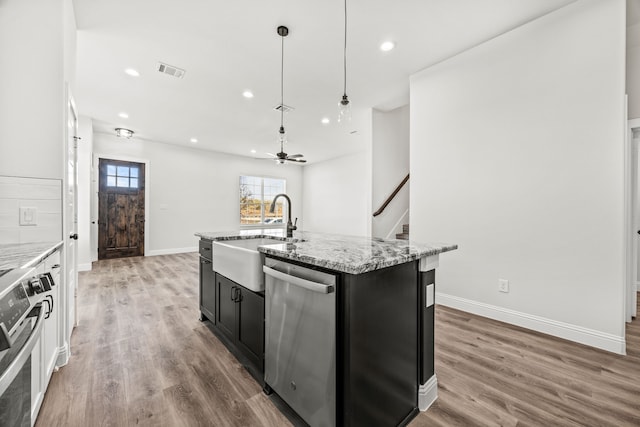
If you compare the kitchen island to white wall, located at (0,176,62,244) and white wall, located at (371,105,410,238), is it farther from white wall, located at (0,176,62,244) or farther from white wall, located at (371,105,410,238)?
white wall, located at (371,105,410,238)

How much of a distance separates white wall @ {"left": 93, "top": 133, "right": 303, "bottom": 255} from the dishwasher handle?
619 cm

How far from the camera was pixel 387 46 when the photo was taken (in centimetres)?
281

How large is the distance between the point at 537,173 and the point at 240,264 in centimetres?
269

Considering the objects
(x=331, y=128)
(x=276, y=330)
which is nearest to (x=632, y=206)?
(x=276, y=330)

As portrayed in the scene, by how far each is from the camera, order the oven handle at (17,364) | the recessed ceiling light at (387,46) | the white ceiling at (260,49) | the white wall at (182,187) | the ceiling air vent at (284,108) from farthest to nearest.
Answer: the white wall at (182,187) < the ceiling air vent at (284,108) < the recessed ceiling light at (387,46) < the white ceiling at (260,49) < the oven handle at (17,364)

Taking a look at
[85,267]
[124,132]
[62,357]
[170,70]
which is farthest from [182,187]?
[62,357]

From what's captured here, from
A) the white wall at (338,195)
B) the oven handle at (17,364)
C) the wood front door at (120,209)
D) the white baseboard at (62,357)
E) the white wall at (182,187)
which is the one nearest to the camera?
the oven handle at (17,364)

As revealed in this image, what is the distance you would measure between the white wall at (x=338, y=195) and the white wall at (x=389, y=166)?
217cm

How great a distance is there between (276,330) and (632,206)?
11.4 feet

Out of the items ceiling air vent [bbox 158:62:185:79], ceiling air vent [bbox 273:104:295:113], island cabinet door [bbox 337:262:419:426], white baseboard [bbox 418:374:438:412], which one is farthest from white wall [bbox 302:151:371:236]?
Answer: island cabinet door [bbox 337:262:419:426]

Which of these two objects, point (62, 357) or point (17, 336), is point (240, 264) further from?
point (62, 357)

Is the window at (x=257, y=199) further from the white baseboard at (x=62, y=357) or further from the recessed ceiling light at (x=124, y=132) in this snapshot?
the white baseboard at (x=62, y=357)

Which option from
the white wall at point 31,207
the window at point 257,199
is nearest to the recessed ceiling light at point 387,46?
the white wall at point 31,207

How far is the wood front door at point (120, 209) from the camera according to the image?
586 cm
